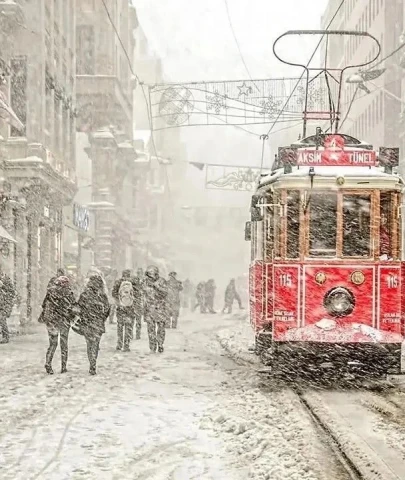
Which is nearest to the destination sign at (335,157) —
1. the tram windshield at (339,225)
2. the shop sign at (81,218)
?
the tram windshield at (339,225)

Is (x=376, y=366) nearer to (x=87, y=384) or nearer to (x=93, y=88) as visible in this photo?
(x=87, y=384)

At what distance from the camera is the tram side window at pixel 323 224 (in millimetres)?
12930

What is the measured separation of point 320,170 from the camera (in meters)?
13.1

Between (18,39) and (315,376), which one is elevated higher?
(18,39)

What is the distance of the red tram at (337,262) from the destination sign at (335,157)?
14 mm

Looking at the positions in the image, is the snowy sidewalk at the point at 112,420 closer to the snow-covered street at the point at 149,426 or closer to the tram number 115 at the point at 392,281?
the snow-covered street at the point at 149,426

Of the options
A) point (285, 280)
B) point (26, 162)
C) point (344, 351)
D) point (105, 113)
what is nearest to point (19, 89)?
point (26, 162)

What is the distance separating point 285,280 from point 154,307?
580 centimetres

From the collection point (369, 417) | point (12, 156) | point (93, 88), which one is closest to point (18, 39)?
point (12, 156)

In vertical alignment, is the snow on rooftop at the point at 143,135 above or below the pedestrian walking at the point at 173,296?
above

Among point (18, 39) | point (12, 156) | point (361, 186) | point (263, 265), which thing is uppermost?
point (18, 39)

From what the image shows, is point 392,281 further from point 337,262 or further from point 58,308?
point 58,308

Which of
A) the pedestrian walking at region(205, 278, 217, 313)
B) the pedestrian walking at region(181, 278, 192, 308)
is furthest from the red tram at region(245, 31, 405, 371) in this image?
the pedestrian walking at region(181, 278, 192, 308)

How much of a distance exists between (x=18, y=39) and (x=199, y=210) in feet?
222
